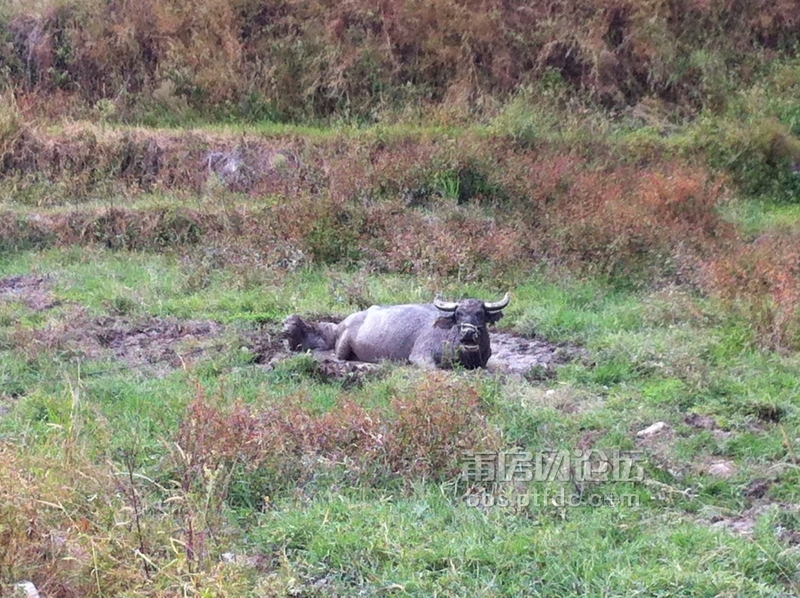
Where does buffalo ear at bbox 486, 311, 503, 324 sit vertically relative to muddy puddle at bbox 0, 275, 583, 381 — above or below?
above

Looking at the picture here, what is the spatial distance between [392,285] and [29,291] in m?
4.19

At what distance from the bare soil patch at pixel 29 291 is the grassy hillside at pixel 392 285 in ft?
0.28

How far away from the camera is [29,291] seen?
1139 cm

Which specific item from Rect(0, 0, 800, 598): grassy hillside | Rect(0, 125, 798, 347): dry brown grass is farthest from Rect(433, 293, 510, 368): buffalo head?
Rect(0, 125, 798, 347): dry brown grass

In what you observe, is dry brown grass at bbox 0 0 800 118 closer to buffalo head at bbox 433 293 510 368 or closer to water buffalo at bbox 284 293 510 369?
water buffalo at bbox 284 293 510 369

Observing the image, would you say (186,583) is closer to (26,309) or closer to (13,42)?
(26,309)

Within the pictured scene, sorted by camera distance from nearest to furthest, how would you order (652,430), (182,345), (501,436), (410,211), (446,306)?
(501,436), (652,430), (446,306), (182,345), (410,211)

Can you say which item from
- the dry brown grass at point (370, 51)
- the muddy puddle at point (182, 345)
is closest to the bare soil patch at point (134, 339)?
the muddy puddle at point (182, 345)

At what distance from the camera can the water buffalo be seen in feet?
27.0

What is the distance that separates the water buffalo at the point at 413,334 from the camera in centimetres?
824

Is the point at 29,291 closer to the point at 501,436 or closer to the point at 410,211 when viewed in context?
the point at 410,211

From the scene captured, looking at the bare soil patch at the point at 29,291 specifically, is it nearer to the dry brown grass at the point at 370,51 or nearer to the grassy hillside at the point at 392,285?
the grassy hillside at the point at 392,285

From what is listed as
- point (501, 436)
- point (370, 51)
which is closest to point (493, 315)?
point (501, 436)

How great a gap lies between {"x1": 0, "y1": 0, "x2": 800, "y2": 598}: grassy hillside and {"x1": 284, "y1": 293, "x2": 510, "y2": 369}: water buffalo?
0.42 metres
